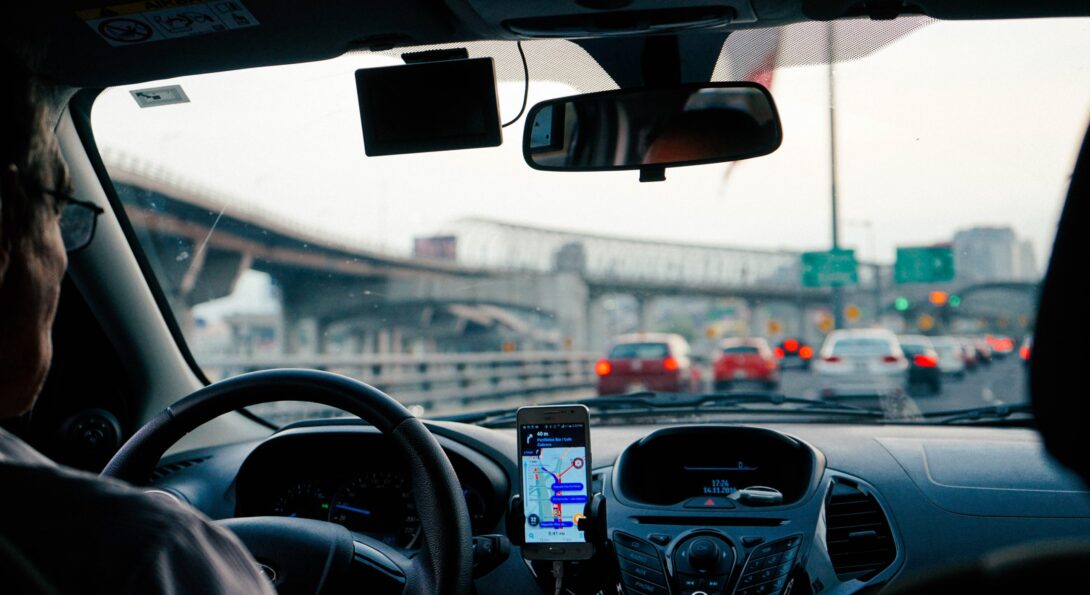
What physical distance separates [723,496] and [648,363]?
23.1 meters

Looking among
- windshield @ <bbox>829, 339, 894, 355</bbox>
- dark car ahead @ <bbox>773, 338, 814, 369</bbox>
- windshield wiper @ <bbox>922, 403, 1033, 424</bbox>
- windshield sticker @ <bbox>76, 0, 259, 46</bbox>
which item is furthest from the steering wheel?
dark car ahead @ <bbox>773, 338, 814, 369</bbox>

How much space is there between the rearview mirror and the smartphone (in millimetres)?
958

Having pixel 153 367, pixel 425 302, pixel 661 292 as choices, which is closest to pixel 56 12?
pixel 153 367

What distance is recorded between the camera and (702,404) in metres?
4.75

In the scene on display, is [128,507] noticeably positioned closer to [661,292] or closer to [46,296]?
[46,296]

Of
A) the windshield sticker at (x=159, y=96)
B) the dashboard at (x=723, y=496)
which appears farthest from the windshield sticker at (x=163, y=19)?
the dashboard at (x=723, y=496)

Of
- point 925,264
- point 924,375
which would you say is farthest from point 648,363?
point 925,264

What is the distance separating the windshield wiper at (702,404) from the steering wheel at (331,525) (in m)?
1.99

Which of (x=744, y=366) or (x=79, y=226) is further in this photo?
(x=744, y=366)

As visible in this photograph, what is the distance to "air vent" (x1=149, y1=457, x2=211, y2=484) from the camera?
13.8 feet

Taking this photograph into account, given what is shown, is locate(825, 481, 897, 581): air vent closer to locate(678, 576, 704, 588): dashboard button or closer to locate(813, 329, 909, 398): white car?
locate(678, 576, 704, 588): dashboard button

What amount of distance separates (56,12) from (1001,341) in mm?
42091

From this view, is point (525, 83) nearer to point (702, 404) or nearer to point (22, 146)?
point (702, 404)

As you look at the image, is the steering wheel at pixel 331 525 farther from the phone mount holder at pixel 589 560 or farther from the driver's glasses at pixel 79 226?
the phone mount holder at pixel 589 560
